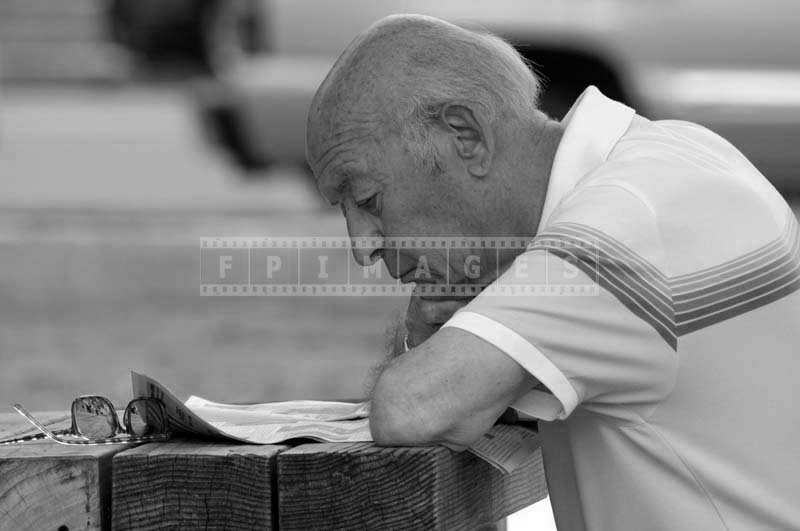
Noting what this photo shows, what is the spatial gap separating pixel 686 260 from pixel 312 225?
22.1 feet

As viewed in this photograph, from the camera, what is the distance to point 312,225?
337 inches

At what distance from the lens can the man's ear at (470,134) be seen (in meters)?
2.08

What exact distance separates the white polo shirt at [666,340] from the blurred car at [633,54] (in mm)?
5905

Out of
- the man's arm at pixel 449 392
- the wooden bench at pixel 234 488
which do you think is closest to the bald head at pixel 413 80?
the man's arm at pixel 449 392

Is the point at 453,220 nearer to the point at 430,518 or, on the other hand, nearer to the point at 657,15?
the point at 430,518

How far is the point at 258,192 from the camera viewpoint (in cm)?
1094

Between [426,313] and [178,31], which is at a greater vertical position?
[178,31]

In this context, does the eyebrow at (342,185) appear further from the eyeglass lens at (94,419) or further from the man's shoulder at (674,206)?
the eyeglass lens at (94,419)

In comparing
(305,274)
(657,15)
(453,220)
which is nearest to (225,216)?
(305,274)

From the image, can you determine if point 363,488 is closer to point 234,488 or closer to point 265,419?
point 234,488

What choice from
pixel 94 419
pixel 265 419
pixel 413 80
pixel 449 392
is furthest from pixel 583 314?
pixel 94 419

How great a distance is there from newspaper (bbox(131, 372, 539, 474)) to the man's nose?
232 mm

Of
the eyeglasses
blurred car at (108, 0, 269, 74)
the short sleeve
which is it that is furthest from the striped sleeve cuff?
blurred car at (108, 0, 269, 74)

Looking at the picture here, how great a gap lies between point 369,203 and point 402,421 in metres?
0.42
